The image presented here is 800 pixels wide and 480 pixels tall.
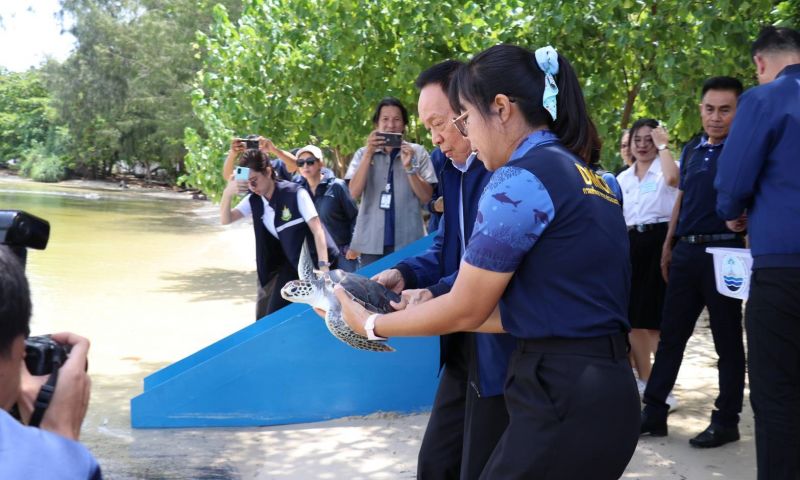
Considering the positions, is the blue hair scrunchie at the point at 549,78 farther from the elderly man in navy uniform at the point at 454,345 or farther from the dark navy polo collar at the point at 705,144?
the dark navy polo collar at the point at 705,144

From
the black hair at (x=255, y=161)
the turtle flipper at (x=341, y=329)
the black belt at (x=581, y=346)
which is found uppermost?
the black hair at (x=255, y=161)

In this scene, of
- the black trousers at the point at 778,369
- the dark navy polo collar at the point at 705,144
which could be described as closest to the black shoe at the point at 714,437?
the black trousers at the point at 778,369

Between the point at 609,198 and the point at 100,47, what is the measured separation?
47.7m

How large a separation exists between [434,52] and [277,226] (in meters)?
3.22

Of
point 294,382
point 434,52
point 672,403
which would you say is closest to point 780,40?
point 672,403

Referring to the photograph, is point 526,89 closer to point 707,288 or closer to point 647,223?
point 707,288

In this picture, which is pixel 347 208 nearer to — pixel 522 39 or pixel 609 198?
pixel 522 39

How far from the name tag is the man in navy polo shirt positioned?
81 cm

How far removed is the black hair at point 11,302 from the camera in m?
1.59

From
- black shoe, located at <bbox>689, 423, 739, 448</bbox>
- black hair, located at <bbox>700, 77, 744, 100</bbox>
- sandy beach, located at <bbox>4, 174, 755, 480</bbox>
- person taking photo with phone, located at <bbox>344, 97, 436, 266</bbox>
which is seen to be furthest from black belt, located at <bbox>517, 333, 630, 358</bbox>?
person taking photo with phone, located at <bbox>344, 97, 436, 266</bbox>

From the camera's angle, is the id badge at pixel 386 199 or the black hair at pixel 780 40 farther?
the id badge at pixel 386 199

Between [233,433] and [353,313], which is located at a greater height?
[353,313]

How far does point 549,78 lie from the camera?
2467 mm

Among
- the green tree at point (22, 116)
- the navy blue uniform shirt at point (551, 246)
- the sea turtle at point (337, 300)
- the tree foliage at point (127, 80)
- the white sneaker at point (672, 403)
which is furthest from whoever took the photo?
the green tree at point (22, 116)
